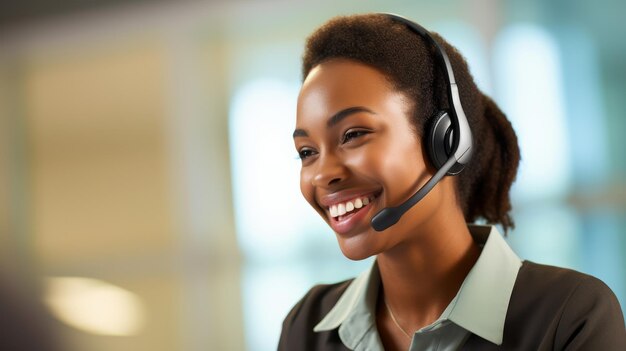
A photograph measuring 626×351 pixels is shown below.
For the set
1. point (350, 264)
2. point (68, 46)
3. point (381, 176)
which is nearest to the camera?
point (381, 176)

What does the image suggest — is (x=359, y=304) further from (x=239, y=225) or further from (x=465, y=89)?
(x=239, y=225)

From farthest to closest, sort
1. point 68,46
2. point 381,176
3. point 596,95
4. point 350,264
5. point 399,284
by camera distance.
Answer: point 68,46
point 350,264
point 596,95
point 399,284
point 381,176

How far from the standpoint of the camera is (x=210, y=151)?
412 cm

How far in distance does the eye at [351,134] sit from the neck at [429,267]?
17 cm

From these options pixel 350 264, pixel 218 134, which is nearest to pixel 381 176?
pixel 350 264

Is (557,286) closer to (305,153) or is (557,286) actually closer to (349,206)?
(349,206)

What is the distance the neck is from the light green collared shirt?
0.03 meters

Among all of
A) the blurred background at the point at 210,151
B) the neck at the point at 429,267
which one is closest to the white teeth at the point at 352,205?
the neck at the point at 429,267

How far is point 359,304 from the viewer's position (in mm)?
1324

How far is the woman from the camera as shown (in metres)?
1.15

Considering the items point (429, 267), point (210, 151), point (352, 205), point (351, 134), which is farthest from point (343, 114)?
point (210, 151)

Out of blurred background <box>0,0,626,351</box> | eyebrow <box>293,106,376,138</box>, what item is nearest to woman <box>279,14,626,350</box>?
eyebrow <box>293,106,376,138</box>

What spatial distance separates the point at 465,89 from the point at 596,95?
223 cm

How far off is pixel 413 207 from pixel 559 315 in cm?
25
